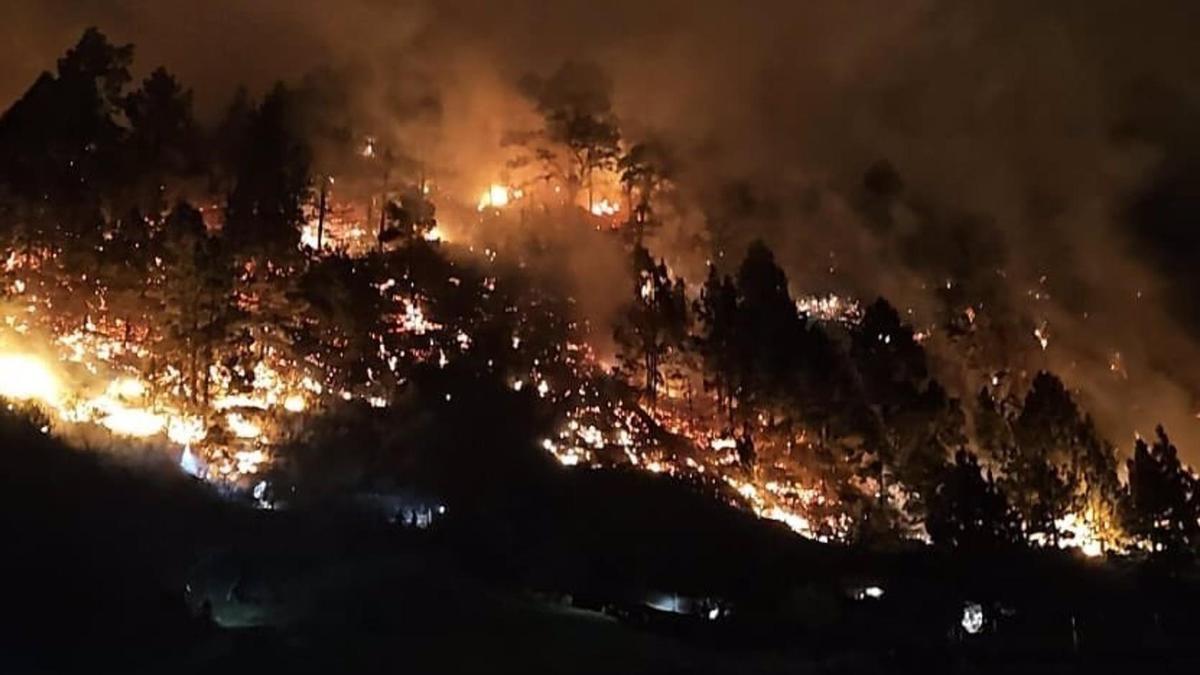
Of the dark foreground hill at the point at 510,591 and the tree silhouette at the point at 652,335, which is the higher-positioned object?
the tree silhouette at the point at 652,335

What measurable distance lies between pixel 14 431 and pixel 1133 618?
40.0 metres

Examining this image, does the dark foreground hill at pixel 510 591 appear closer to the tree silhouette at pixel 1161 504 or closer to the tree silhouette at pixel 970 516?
the tree silhouette at pixel 970 516

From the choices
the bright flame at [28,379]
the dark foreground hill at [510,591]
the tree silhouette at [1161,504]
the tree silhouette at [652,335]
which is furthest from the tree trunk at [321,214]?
the tree silhouette at [1161,504]

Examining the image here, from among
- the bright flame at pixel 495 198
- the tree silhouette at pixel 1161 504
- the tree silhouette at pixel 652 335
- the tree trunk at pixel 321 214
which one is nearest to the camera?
the tree silhouette at pixel 1161 504

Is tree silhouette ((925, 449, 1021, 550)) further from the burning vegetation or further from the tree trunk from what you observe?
the tree trunk

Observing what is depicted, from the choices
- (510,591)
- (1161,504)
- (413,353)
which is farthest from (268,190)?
(1161,504)

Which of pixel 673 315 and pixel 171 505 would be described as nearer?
pixel 171 505

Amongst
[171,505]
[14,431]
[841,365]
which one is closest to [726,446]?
[841,365]

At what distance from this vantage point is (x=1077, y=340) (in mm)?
110000

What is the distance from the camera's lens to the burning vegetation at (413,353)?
2116 inches

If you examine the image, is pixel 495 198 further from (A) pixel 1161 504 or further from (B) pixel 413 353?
(A) pixel 1161 504

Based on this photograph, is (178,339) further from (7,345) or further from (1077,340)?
(1077,340)

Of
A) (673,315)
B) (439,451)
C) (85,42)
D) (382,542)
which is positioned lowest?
(382,542)

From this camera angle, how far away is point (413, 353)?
6231 centimetres
